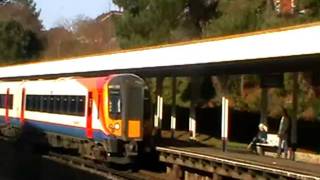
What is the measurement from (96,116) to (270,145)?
5806 mm

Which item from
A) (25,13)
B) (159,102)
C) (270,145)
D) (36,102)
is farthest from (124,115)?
(25,13)

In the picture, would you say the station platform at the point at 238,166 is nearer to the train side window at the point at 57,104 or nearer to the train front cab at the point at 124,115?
the train front cab at the point at 124,115

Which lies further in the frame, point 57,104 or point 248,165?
point 57,104

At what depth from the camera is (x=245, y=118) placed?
1355 inches

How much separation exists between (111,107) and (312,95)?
545 inches

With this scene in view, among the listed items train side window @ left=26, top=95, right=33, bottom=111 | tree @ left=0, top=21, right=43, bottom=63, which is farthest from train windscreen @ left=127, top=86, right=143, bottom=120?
tree @ left=0, top=21, right=43, bottom=63

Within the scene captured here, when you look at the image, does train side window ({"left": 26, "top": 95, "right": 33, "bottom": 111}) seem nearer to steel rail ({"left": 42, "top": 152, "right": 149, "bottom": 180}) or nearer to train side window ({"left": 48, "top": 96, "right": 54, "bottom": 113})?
train side window ({"left": 48, "top": 96, "right": 54, "bottom": 113})

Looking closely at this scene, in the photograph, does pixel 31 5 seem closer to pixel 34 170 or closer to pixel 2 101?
pixel 2 101

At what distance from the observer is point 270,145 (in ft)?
76.4

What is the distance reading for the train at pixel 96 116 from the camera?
2161cm

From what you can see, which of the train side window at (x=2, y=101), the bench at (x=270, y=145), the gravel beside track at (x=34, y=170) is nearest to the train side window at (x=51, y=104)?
the gravel beside track at (x=34, y=170)

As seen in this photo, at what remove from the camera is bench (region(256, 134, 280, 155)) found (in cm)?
2312

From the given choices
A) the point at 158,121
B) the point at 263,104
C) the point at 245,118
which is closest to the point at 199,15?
Answer: the point at 245,118

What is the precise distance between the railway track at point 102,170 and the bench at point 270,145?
4.00m
